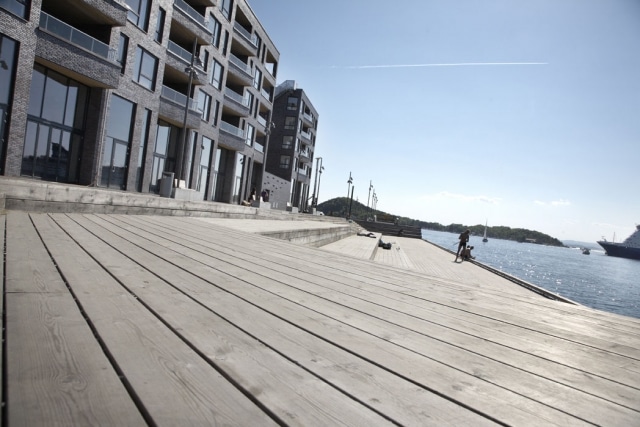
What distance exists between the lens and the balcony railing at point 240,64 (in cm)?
2802

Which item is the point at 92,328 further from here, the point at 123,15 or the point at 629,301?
the point at 629,301

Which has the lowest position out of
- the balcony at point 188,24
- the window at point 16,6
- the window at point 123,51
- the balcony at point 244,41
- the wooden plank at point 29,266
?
the wooden plank at point 29,266

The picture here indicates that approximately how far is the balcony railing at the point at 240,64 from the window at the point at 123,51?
1041 centimetres

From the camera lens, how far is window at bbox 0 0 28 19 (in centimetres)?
1269

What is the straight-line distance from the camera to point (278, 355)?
1834 mm

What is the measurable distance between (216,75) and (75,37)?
38.7 ft

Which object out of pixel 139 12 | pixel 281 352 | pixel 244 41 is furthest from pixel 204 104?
pixel 281 352

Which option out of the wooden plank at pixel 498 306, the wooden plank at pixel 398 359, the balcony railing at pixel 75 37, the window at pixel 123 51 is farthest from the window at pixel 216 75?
the wooden plank at pixel 398 359

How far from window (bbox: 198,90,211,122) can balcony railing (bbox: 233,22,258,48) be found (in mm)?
6969

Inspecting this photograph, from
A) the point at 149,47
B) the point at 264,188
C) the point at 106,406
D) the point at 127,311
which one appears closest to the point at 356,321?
the point at 127,311

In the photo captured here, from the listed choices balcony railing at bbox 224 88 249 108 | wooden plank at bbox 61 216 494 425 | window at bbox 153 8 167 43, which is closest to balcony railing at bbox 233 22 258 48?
balcony railing at bbox 224 88 249 108

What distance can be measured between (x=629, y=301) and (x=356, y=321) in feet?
109

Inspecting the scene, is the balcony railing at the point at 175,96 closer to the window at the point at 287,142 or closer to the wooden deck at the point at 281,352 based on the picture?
the wooden deck at the point at 281,352

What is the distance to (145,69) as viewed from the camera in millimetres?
19875
